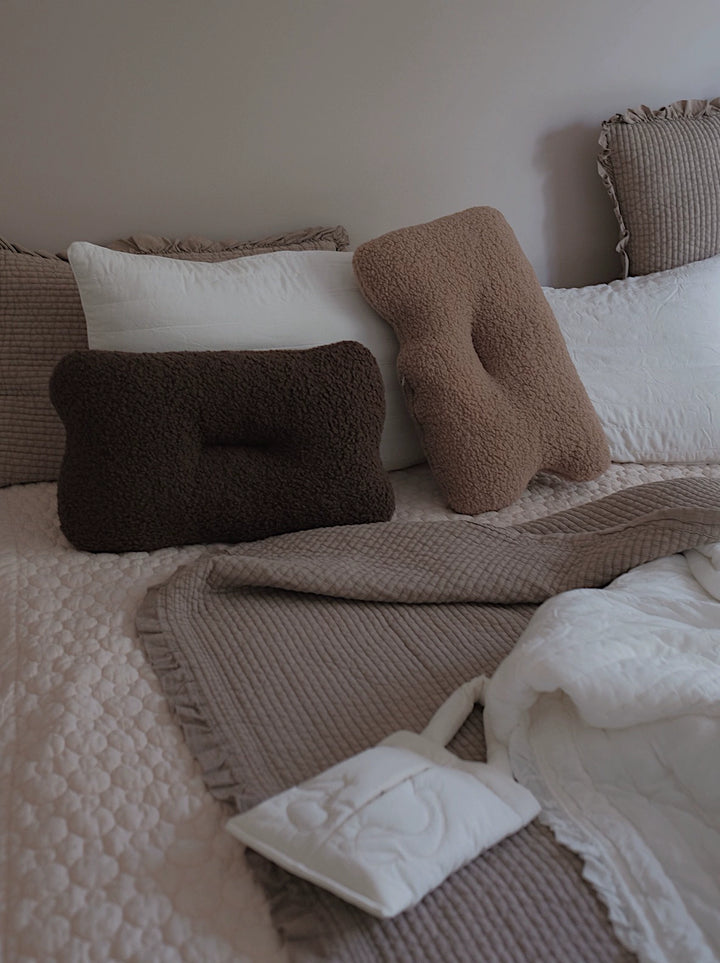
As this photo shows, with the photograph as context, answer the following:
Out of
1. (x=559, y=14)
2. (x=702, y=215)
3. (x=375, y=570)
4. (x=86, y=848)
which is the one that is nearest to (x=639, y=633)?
(x=375, y=570)

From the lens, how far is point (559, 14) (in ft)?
6.28

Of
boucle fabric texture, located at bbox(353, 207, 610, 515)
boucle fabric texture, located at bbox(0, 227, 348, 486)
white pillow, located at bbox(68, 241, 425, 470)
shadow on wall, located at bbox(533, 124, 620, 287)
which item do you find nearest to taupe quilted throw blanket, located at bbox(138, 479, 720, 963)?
boucle fabric texture, located at bbox(353, 207, 610, 515)

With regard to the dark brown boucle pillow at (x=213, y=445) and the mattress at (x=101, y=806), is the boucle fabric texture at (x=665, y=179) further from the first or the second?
the mattress at (x=101, y=806)

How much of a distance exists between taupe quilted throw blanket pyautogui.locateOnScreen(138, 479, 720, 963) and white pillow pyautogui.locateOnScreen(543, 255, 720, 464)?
14.6 inches

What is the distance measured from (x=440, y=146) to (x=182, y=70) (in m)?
0.53

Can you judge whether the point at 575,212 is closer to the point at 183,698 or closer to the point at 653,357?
the point at 653,357

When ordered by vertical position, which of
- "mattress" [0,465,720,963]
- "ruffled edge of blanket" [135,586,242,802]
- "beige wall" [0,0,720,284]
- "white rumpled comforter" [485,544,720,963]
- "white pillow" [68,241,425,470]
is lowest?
"mattress" [0,465,720,963]

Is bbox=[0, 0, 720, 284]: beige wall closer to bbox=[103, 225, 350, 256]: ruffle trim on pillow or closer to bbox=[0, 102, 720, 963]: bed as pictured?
bbox=[103, 225, 350, 256]: ruffle trim on pillow

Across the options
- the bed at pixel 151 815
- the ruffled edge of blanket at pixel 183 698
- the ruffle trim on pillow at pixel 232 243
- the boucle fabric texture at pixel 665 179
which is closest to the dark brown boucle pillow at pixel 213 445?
the bed at pixel 151 815

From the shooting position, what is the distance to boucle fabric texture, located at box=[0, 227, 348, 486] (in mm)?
1551

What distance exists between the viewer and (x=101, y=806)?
2.80 feet

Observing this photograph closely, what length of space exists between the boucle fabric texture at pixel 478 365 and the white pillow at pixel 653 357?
0.12m

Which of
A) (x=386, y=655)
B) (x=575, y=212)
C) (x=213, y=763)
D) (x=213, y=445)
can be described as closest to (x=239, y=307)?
(x=213, y=445)

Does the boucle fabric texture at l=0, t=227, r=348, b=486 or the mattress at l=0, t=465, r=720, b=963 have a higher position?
the boucle fabric texture at l=0, t=227, r=348, b=486
